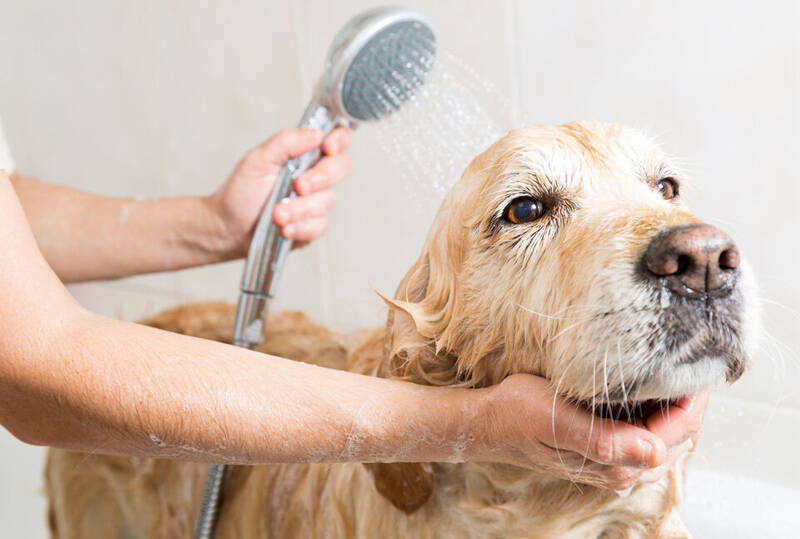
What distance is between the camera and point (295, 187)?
1318mm

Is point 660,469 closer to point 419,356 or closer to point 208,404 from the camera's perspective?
point 419,356

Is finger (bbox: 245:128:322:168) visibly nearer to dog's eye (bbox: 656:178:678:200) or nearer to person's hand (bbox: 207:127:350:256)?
person's hand (bbox: 207:127:350:256)

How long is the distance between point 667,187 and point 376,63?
42 centimetres

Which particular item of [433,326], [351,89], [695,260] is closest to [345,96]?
[351,89]

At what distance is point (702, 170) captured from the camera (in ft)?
4.01

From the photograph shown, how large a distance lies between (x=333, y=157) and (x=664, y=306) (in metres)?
0.74

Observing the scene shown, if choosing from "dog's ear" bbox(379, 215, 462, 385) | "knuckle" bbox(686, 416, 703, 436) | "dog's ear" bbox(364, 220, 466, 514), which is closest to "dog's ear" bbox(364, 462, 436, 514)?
"dog's ear" bbox(364, 220, 466, 514)

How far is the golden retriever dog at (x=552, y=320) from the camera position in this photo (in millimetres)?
698

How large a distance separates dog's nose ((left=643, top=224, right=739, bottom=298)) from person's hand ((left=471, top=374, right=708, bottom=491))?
132 mm

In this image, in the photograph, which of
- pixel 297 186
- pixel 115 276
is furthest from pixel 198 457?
pixel 115 276

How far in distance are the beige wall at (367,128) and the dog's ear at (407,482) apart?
12.5 inches

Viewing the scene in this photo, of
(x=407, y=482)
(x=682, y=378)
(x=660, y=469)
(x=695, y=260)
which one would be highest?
(x=695, y=260)

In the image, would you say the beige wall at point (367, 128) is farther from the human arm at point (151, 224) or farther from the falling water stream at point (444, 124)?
the human arm at point (151, 224)

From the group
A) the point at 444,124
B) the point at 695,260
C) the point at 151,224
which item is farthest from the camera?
the point at 151,224
